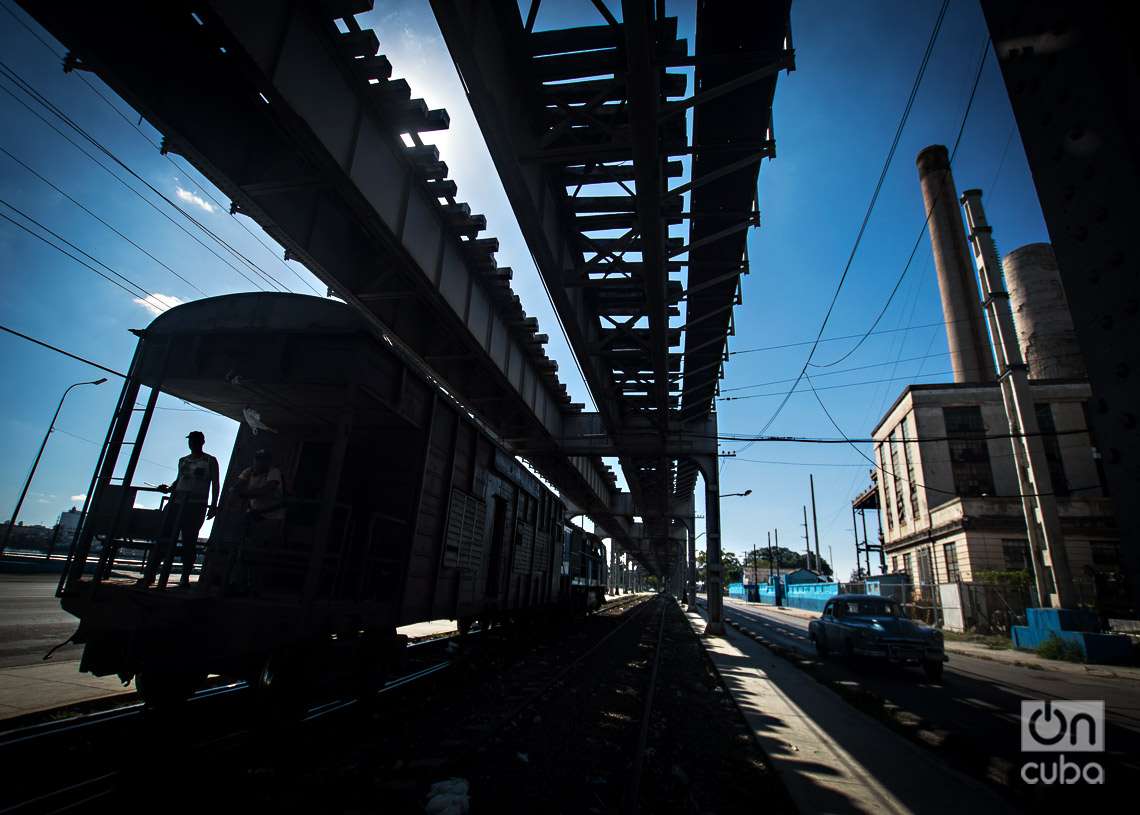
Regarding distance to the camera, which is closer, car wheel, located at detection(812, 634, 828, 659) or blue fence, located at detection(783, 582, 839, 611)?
car wheel, located at detection(812, 634, 828, 659)

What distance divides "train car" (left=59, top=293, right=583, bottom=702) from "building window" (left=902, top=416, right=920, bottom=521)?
33.2 metres

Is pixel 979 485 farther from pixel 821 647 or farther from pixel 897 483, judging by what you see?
pixel 821 647

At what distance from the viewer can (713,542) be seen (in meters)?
18.8

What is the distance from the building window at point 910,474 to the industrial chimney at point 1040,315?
11635 millimetres

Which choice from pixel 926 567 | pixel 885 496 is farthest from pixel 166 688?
pixel 885 496

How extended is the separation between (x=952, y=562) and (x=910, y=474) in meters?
7.00

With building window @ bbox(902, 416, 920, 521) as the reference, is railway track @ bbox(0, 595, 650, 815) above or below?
below

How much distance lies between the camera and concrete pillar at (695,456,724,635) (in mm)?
18547

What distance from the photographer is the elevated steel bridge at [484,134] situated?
5.24 metres

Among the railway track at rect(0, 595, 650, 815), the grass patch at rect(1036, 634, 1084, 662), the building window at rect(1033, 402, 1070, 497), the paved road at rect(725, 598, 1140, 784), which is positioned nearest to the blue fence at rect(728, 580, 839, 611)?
the grass patch at rect(1036, 634, 1084, 662)

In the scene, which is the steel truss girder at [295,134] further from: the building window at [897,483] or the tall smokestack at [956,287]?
the tall smokestack at [956,287]

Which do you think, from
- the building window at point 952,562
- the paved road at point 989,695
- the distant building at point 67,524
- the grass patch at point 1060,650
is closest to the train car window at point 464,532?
the paved road at point 989,695

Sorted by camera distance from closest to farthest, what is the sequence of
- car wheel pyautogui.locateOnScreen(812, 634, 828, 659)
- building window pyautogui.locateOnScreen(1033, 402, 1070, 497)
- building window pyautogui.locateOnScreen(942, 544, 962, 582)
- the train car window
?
the train car window, car wheel pyautogui.locateOnScreen(812, 634, 828, 659), building window pyautogui.locateOnScreen(942, 544, 962, 582), building window pyautogui.locateOnScreen(1033, 402, 1070, 497)

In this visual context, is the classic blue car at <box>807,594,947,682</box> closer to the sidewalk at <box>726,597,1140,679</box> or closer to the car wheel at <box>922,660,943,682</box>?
the car wheel at <box>922,660,943,682</box>
